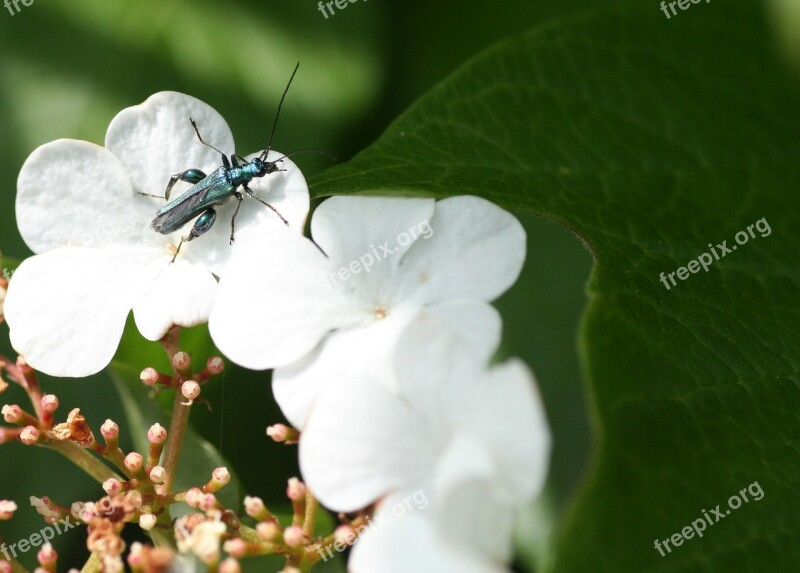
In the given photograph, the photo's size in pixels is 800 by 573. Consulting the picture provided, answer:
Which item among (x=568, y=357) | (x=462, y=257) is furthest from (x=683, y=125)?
(x=462, y=257)

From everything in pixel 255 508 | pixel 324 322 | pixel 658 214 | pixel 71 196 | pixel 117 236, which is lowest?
pixel 658 214

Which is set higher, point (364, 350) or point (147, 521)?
point (364, 350)

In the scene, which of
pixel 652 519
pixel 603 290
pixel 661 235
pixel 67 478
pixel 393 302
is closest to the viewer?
pixel 652 519

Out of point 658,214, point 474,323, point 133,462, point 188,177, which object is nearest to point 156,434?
point 133,462

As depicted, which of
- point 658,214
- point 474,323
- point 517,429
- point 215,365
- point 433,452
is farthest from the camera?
Answer: point 658,214

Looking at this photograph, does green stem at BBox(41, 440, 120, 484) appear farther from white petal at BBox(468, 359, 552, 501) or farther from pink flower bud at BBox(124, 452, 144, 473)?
white petal at BBox(468, 359, 552, 501)

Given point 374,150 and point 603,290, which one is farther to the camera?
point 374,150

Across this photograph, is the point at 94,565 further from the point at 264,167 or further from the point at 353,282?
the point at 264,167

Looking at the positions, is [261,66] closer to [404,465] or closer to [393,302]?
[393,302]
